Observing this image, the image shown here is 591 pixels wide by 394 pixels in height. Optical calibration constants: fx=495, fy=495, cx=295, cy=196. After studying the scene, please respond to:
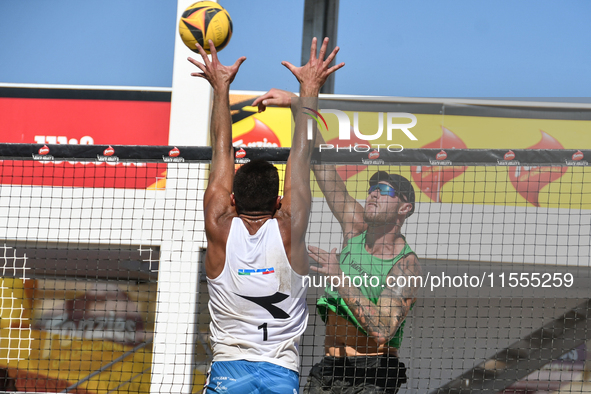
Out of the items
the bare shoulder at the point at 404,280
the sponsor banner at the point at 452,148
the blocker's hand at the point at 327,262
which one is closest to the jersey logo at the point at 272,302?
the blocker's hand at the point at 327,262

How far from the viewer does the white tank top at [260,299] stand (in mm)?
2713

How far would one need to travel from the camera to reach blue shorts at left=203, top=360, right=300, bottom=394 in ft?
8.71

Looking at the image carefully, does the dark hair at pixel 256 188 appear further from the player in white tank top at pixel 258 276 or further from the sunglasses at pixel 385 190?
the sunglasses at pixel 385 190

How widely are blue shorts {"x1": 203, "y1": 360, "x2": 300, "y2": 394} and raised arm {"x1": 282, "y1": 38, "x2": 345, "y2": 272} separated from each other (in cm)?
57

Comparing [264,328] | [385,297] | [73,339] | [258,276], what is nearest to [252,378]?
[264,328]

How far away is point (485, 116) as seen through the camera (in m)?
3.78

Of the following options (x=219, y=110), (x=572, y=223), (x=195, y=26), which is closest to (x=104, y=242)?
(x=195, y=26)

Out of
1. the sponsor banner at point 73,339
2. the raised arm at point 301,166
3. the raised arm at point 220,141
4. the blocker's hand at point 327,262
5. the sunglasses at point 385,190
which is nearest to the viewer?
the raised arm at point 301,166

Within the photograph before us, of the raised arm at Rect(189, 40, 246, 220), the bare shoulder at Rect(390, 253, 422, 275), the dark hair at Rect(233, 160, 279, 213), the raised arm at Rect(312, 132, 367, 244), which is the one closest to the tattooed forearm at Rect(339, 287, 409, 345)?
the bare shoulder at Rect(390, 253, 422, 275)

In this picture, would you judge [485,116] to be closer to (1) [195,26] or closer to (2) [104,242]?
(1) [195,26]

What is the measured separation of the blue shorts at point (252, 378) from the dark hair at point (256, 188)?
0.86m

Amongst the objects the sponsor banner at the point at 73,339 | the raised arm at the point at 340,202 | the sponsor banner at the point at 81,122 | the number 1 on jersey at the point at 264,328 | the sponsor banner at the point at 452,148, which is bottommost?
the sponsor banner at the point at 73,339

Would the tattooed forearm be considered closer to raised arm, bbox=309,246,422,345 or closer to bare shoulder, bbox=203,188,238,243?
raised arm, bbox=309,246,422,345

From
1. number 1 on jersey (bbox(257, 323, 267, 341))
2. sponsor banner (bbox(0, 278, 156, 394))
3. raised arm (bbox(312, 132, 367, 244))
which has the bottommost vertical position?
sponsor banner (bbox(0, 278, 156, 394))
